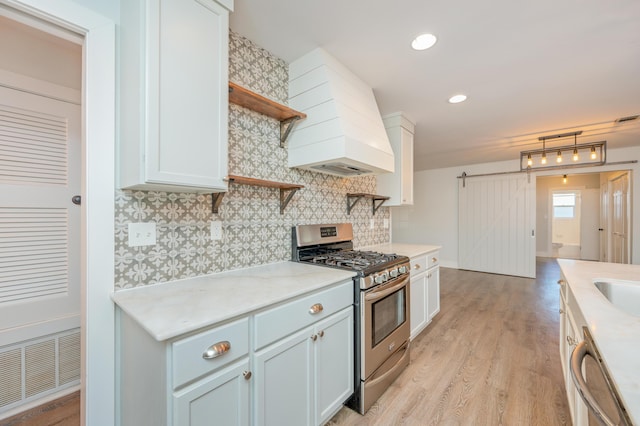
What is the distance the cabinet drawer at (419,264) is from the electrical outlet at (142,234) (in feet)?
7.06

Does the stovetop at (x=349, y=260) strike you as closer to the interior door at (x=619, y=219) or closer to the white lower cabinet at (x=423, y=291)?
the white lower cabinet at (x=423, y=291)

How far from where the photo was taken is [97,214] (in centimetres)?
128

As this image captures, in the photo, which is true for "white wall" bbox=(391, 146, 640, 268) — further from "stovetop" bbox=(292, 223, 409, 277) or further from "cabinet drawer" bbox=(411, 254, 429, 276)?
"stovetop" bbox=(292, 223, 409, 277)

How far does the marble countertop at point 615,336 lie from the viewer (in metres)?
0.67

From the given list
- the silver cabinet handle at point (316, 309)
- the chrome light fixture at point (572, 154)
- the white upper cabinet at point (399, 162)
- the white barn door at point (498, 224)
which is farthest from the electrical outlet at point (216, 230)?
the white barn door at point (498, 224)

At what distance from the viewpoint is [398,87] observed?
8.28 feet

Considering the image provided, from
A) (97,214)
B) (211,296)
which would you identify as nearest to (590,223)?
(211,296)

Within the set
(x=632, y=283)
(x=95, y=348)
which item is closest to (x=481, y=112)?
(x=632, y=283)

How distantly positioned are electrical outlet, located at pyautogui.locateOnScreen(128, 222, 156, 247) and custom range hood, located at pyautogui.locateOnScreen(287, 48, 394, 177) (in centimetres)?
111

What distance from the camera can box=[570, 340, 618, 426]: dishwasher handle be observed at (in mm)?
697

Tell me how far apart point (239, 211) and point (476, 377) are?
2266 millimetres

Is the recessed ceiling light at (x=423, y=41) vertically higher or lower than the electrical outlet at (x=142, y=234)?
higher

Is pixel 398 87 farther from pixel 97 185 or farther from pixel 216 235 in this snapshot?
pixel 97 185

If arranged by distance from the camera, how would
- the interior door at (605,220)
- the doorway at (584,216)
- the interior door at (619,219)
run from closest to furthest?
1. the interior door at (619,219)
2. the doorway at (584,216)
3. the interior door at (605,220)
